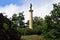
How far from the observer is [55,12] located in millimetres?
44938

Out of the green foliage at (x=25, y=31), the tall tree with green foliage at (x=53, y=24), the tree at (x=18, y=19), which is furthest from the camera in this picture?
the tree at (x=18, y=19)

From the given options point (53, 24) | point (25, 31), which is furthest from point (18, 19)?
point (53, 24)

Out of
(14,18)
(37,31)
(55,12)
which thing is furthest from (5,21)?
(14,18)

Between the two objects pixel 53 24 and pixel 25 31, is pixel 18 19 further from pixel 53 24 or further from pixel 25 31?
pixel 53 24

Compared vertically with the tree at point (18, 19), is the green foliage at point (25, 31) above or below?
below

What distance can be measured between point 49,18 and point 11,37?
2527 centimetres

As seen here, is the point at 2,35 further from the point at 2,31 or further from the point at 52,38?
the point at 52,38

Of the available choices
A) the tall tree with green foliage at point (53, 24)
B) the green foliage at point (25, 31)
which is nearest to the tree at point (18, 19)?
the green foliage at point (25, 31)

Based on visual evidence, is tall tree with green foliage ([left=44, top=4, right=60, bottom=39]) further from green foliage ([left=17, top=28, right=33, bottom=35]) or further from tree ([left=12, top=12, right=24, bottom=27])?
tree ([left=12, top=12, right=24, bottom=27])

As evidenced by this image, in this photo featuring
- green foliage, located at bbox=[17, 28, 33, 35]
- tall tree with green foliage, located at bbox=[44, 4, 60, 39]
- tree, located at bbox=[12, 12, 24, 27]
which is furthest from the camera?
tree, located at bbox=[12, 12, 24, 27]

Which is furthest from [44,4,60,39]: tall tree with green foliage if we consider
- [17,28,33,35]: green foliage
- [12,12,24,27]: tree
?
[12,12,24,27]: tree

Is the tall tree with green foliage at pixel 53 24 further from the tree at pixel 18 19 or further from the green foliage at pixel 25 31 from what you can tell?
the tree at pixel 18 19

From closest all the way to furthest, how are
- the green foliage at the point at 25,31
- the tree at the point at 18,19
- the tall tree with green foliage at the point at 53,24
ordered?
the tall tree with green foliage at the point at 53,24, the green foliage at the point at 25,31, the tree at the point at 18,19

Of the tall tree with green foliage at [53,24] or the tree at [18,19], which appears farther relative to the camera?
the tree at [18,19]
